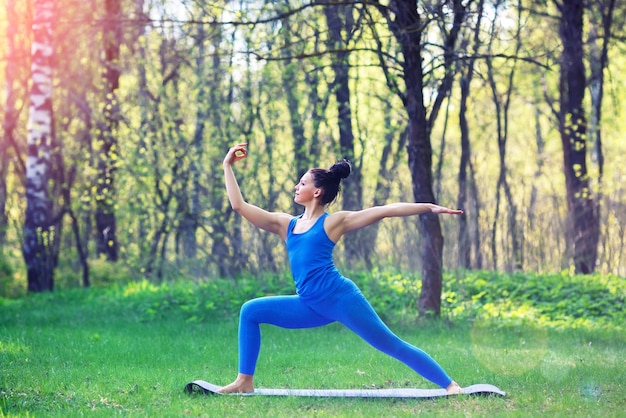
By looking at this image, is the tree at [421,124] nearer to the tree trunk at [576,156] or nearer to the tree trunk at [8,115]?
the tree trunk at [576,156]

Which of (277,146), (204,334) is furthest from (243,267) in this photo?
(204,334)

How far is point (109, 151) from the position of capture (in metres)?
18.0

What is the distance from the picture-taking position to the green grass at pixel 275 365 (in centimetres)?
658

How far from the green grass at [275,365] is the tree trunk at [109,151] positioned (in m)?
4.50

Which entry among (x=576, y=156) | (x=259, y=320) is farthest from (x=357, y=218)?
(x=576, y=156)

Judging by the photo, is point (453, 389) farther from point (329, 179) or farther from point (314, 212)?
point (329, 179)

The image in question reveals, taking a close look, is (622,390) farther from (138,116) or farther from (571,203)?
(138,116)

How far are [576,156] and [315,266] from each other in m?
13.8

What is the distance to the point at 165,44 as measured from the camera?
58.4ft

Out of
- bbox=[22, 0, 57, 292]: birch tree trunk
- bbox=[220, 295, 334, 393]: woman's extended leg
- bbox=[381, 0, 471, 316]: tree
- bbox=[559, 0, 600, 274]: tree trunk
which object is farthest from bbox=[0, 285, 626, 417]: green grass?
bbox=[559, 0, 600, 274]: tree trunk

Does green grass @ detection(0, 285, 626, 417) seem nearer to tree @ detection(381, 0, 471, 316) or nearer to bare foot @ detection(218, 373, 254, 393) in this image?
bare foot @ detection(218, 373, 254, 393)

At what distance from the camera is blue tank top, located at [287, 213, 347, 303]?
6.85m

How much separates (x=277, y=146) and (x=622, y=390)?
1009 cm

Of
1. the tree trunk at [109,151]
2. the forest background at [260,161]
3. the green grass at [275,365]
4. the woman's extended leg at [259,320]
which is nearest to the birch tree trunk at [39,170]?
the forest background at [260,161]
